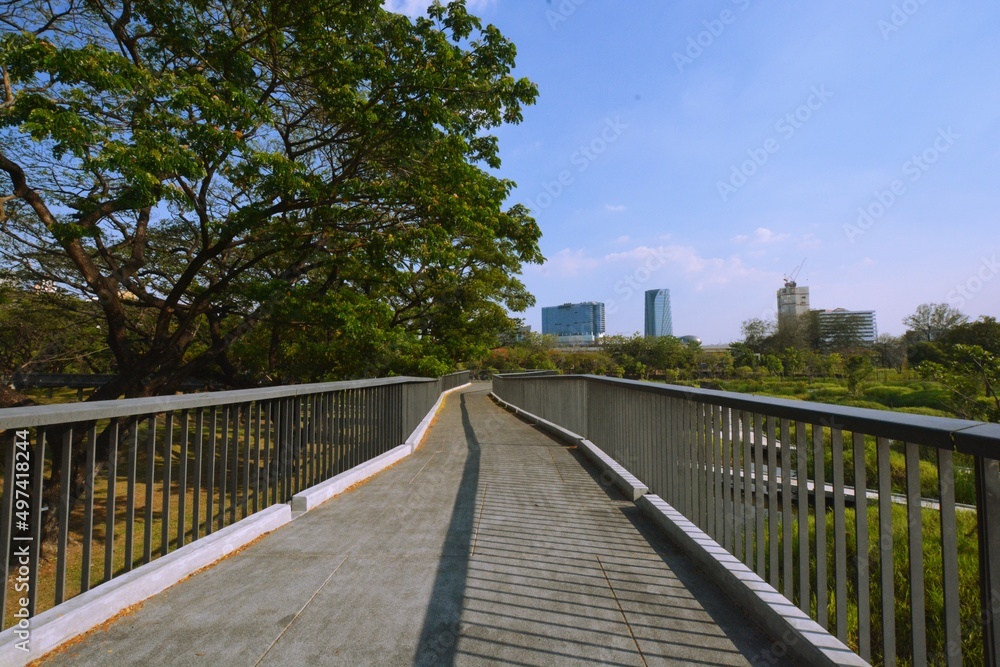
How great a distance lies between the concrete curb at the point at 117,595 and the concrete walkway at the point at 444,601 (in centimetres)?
8

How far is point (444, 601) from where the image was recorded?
304 centimetres

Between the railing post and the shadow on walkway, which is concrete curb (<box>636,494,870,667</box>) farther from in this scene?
the shadow on walkway

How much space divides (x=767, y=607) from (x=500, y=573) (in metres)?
1.56

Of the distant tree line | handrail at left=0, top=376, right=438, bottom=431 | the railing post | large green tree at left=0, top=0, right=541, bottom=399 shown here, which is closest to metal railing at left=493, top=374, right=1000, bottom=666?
the railing post

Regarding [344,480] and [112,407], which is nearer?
[112,407]

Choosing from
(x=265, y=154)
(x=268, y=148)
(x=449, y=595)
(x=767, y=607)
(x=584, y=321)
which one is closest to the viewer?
(x=767, y=607)

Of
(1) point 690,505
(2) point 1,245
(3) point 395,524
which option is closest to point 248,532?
(3) point 395,524

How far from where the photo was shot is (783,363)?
60844 mm

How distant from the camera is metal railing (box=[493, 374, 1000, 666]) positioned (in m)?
1.73

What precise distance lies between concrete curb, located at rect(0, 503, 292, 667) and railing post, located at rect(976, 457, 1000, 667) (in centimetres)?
365

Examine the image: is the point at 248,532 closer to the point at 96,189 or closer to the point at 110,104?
the point at 110,104

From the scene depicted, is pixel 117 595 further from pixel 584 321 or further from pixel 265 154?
pixel 584 321

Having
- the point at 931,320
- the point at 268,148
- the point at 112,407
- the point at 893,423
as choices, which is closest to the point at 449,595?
the point at 112,407

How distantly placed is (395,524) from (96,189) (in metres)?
10.2
